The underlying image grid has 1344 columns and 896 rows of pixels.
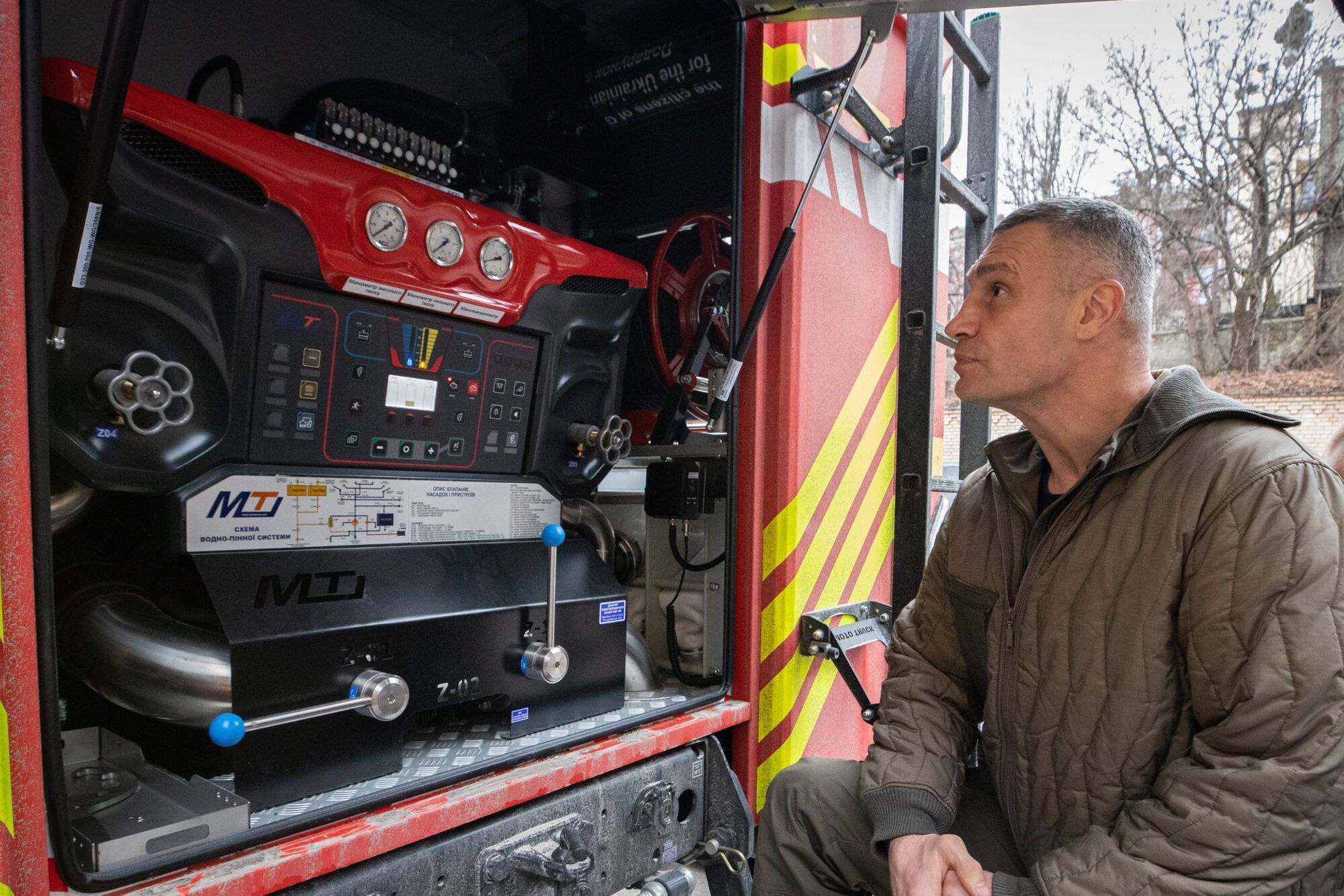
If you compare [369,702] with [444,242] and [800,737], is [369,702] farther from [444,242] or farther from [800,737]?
[800,737]

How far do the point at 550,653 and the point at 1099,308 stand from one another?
3.61 ft

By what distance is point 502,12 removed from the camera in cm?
216

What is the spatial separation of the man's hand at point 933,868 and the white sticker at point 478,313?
1.13 meters

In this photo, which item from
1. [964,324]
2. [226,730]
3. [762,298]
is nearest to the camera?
[226,730]

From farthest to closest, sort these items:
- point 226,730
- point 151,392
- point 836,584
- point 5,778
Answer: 1. point 836,584
2. point 151,392
3. point 226,730
4. point 5,778

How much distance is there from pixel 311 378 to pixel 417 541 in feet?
1.13

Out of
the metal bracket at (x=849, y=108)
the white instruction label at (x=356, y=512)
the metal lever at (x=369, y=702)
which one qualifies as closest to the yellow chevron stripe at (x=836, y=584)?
the white instruction label at (x=356, y=512)

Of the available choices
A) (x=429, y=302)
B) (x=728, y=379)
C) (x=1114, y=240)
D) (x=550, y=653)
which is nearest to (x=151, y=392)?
(x=429, y=302)

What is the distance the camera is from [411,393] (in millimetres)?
1477

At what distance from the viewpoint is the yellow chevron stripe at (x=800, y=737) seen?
1806 mm

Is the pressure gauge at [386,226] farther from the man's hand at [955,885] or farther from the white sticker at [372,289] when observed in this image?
the man's hand at [955,885]

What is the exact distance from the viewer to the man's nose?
57.6 inches

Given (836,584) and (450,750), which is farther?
(836,584)

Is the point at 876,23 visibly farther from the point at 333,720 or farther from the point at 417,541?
the point at 333,720
